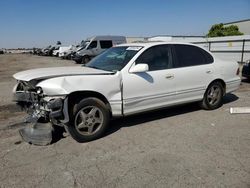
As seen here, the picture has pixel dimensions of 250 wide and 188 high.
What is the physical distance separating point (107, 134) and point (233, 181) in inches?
87.7

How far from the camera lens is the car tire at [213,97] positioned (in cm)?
568

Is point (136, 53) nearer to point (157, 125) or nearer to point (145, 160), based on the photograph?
point (157, 125)

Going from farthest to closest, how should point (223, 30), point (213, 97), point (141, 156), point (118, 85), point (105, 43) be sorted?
point (223, 30) < point (105, 43) < point (213, 97) < point (118, 85) < point (141, 156)

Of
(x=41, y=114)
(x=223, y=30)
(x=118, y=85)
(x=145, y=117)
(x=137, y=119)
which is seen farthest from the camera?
(x=223, y=30)

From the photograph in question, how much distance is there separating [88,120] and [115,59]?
144 centimetres

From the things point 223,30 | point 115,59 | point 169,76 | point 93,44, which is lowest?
point 169,76

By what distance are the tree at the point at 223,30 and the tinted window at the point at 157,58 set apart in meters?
33.1

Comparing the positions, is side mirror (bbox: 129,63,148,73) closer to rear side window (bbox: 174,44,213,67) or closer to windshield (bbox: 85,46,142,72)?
windshield (bbox: 85,46,142,72)

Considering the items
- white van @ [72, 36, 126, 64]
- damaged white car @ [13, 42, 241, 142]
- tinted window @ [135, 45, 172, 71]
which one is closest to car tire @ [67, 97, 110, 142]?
damaged white car @ [13, 42, 241, 142]

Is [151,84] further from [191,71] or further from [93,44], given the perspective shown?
[93,44]

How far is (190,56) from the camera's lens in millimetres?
5383

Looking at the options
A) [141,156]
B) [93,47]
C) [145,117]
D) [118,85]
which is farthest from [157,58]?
[93,47]

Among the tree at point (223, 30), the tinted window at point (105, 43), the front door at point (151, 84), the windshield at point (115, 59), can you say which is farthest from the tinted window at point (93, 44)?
the tree at point (223, 30)

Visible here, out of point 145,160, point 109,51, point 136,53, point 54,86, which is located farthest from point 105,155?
point 109,51
